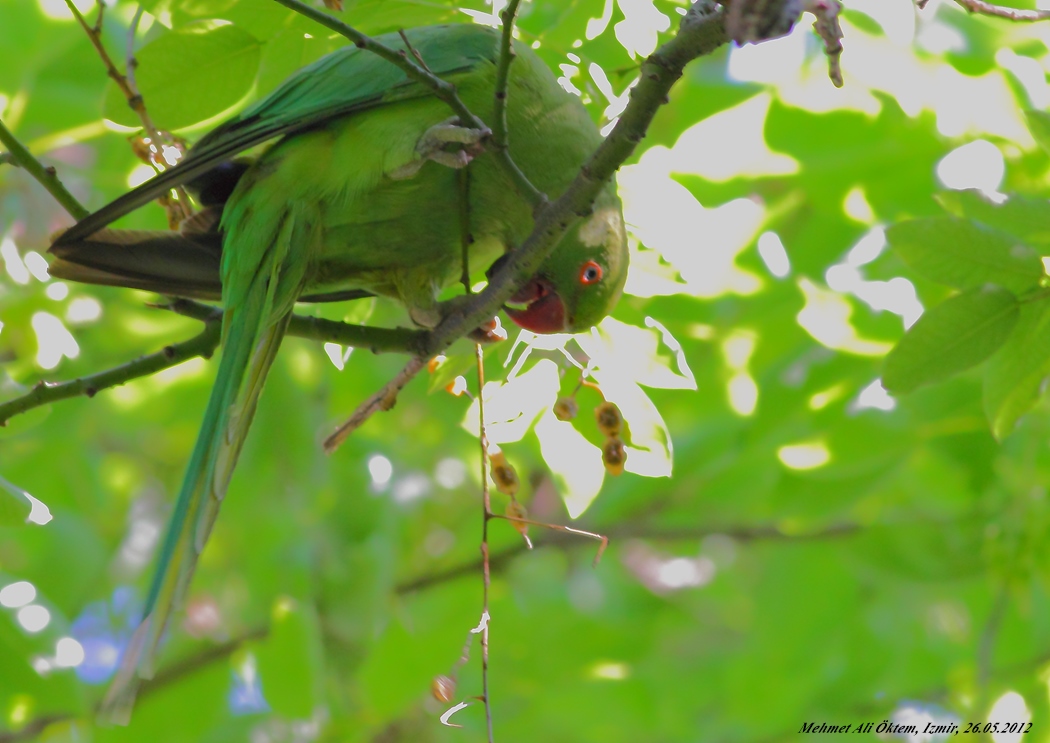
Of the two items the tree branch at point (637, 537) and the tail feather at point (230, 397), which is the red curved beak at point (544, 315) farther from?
the tree branch at point (637, 537)

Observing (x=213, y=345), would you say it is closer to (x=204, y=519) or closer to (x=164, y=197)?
(x=204, y=519)

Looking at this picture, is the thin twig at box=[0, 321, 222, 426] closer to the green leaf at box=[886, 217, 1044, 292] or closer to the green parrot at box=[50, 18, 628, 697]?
the green parrot at box=[50, 18, 628, 697]

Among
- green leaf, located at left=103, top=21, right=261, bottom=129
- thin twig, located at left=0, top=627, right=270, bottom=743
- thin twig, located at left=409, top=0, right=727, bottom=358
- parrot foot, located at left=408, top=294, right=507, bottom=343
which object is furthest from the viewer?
thin twig, located at left=0, top=627, right=270, bottom=743

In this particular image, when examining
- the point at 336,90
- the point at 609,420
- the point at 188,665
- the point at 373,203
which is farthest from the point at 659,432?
the point at 188,665

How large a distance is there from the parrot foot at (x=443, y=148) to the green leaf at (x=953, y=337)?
3.33 ft

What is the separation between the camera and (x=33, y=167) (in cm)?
202

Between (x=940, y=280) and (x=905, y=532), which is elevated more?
(x=940, y=280)

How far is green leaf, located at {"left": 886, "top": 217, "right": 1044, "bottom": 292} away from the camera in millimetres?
2123

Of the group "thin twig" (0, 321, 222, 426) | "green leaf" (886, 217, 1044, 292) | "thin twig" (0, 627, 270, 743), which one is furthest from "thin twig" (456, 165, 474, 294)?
"thin twig" (0, 627, 270, 743)

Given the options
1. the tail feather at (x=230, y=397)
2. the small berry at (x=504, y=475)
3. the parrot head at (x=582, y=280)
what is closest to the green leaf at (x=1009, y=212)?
the parrot head at (x=582, y=280)

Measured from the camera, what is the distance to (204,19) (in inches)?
92.0

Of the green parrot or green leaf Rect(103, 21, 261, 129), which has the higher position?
green leaf Rect(103, 21, 261, 129)

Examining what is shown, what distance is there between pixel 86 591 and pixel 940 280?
10.7 ft

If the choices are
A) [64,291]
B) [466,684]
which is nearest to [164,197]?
[64,291]
